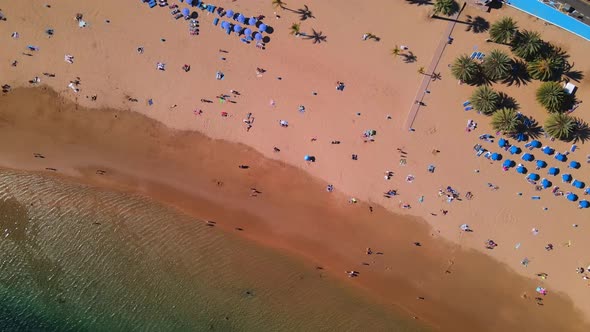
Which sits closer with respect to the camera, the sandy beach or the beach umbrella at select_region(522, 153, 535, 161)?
the beach umbrella at select_region(522, 153, 535, 161)

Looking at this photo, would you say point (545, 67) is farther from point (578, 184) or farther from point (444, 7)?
point (578, 184)

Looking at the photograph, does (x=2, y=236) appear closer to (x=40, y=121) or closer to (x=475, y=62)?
(x=40, y=121)

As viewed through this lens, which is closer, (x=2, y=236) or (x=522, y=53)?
(x=522, y=53)

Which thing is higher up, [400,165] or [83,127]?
[400,165]

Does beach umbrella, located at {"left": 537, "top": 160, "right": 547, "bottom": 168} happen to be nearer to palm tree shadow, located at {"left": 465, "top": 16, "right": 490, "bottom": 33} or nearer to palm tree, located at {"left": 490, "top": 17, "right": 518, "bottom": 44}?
palm tree, located at {"left": 490, "top": 17, "right": 518, "bottom": 44}

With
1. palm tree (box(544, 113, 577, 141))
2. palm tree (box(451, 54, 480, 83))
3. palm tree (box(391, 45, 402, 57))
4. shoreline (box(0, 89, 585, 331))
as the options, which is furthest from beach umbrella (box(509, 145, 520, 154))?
palm tree (box(391, 45, 402, 57))

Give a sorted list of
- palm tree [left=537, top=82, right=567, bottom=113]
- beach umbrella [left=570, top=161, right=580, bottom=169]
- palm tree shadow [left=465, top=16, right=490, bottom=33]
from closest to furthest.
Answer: palm tree [left=537, top=82, right=567, bottom=113] < beach umbrella [left=570, top=161, right=580, bottom=169] < palm tree shadow [left=465, top=16, right=490, bottom=33]

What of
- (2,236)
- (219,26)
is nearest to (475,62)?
(219,26)
